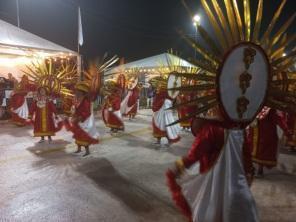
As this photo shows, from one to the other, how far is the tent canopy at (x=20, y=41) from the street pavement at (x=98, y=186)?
4.68 metres

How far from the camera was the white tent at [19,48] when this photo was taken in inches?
439

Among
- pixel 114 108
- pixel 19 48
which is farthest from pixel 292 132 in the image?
pixel 19 48

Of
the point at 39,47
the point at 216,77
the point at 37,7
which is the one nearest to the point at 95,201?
the point at 216,77

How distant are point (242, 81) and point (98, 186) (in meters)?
3.26

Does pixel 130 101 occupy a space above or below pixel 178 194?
above

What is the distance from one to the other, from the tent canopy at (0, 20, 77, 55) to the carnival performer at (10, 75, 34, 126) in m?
1.51

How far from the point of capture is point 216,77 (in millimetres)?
2320

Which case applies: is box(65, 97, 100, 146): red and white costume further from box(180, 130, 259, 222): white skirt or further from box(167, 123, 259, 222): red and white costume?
box(180, 130, 259, 222): white skirt

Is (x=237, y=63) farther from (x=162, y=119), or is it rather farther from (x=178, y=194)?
(x=162, y=119)

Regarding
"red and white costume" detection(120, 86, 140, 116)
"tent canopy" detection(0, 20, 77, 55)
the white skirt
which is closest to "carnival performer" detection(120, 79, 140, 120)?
"red and white costume" detection(120, 86, 140, 116)

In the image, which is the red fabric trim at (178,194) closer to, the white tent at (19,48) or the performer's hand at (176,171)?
the performer's hand at (176,171)

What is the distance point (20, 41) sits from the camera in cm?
1141

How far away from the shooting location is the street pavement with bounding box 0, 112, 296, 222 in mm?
3932

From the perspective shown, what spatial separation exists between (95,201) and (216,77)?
2.79 meters
